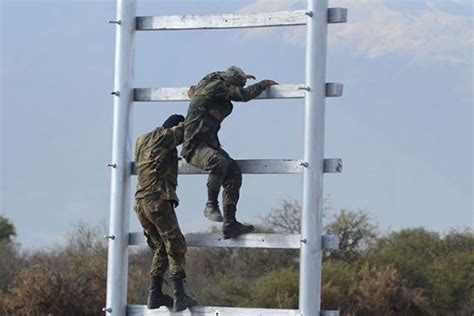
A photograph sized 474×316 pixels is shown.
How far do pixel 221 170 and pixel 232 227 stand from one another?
427mm

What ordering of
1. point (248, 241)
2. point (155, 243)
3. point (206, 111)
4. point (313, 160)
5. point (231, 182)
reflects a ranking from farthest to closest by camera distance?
point (155, 243) → point (206, 111) → point (231, 182) → point (248, 241) → point (313, 160)

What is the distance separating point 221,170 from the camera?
9.57m

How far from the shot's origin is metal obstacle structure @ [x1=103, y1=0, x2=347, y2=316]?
930 centimetres

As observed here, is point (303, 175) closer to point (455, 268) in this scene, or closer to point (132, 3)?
point (132, 3)

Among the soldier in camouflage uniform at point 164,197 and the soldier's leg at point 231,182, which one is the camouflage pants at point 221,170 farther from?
the soldier in camouflage uniform at point 164,197

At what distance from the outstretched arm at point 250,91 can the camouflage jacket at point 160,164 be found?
509 mm

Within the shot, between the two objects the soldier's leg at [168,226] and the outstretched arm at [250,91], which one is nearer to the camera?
the outstretched arm at [250,91]

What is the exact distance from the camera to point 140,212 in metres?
9.80

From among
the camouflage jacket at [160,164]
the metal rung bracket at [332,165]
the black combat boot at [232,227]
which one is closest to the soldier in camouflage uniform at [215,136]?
the black combat boot at [232,227]

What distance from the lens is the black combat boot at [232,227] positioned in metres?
9.55

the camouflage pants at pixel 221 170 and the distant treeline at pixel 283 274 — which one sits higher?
the camouflage pants at pixel 221 170

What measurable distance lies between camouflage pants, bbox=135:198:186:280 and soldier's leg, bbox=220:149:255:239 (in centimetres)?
39

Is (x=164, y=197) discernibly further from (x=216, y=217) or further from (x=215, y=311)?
(x=215, y=311)

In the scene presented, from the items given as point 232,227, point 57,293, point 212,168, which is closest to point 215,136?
point 212,168
